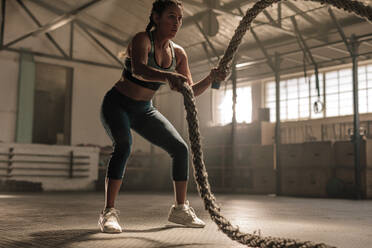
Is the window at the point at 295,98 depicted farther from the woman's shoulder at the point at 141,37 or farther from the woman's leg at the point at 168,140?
the woman's shoulder at the point at 141,37

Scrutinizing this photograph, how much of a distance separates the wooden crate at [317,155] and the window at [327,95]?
1.67 metres

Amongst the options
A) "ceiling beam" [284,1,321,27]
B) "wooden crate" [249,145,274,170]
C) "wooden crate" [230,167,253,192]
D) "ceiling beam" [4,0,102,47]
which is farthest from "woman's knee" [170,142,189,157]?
"wooden crate" [230,167,253,192]

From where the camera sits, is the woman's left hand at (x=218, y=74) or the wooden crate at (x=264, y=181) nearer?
the woman's left hand at (x=218, y=74)

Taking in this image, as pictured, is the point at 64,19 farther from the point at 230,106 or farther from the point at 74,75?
the point at 230,106

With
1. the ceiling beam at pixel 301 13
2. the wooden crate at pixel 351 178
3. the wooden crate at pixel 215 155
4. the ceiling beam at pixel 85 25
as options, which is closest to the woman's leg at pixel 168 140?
the wooden crate at pixel 351 178

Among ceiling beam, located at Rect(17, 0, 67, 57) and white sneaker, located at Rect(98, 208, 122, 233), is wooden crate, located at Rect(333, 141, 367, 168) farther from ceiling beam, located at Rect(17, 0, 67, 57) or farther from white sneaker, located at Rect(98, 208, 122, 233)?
ceiling beam, located at Rect(17, 0, 67, 57)

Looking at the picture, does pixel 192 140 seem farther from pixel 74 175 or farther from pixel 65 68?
pixel 65 68

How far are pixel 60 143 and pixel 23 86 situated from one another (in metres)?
1.54

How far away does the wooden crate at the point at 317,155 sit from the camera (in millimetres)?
6672

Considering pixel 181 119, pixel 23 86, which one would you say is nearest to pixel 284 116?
pixel 181 119

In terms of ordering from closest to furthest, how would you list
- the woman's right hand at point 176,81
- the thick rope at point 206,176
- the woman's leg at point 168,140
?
the thick rope at point 206,176 → the woman's right hand at point 176,81 → the woman's leg at point 168,140

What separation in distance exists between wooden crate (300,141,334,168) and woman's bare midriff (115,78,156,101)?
5078 millimetres

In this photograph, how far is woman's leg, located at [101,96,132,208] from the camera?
2168 mm

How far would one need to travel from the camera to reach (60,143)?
32.8ft
